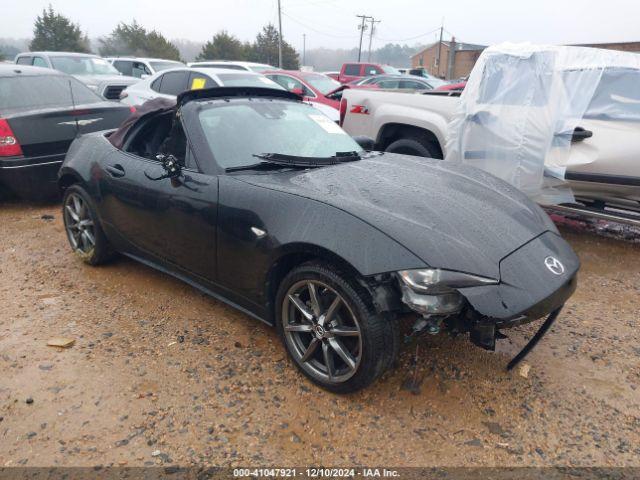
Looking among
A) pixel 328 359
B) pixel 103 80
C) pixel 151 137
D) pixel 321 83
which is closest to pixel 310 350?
pixel 328 359

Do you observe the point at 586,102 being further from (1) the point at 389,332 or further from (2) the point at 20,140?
(2) the point at 20,140

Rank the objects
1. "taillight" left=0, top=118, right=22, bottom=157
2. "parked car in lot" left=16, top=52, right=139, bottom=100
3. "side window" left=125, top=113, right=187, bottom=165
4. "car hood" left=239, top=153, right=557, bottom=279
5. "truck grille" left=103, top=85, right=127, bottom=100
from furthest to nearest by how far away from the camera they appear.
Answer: "parked car in lot" left=16, top=52, right=139, bottom=100 < "truck grille" left=103, top=85, right=127, bottom=100 < "taillight" left=0, top=118, right=22, bottom=157 < "side window" left=125, top=113, right=187, bottom=165 < "car hood" left=239, top=153, right=557, bottom=279

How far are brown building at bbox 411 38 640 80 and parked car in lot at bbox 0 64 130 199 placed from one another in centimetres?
2767

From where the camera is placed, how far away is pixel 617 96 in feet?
14.3

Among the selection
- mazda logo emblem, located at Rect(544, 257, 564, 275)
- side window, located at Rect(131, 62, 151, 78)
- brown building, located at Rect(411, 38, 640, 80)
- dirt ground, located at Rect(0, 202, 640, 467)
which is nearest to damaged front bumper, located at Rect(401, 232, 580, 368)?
mazda logo emblem, located at Rect(544, 257, 564, 275)

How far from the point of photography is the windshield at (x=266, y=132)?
10.1ft

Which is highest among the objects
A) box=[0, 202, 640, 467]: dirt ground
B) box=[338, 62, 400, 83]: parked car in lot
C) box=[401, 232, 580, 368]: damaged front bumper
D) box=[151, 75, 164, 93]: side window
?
box=[338, 62, 400, 83]: parked car in lot

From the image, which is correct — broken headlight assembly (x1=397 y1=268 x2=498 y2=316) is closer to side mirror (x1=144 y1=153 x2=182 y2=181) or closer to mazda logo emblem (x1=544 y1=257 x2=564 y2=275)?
mazda logo emblem (x1=544 y1=257 x2=564 y2=275)

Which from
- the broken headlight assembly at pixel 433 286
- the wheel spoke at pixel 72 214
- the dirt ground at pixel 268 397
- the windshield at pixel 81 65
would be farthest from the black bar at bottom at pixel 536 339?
the windshield at pixel 81 65

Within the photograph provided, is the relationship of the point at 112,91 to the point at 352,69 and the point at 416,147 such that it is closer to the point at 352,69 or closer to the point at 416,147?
the point at 416,147

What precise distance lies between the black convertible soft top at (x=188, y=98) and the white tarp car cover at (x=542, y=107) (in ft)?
6.82

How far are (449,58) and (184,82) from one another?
3915cm

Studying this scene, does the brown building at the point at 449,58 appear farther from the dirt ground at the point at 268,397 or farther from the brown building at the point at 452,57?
the dirt ground at the point at 268,397

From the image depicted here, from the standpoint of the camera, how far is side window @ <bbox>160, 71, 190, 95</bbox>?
834 centimetres
